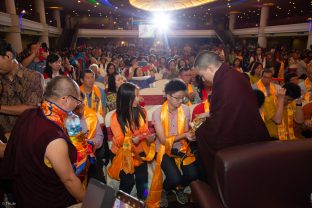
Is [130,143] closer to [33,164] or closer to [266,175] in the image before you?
[33,164]

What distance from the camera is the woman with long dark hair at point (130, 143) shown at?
8.14ft

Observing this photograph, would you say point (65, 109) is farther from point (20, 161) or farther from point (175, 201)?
point (175, 201)

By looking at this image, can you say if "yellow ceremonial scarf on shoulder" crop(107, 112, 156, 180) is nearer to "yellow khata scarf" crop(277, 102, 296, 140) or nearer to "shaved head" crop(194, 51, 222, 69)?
"shaved head" crop(194, 51, 222, 69)

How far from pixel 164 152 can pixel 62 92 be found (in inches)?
54.4

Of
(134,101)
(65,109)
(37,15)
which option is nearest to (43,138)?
(65,109)

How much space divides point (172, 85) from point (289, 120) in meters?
1.52

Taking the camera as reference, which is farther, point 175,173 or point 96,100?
point 96,100

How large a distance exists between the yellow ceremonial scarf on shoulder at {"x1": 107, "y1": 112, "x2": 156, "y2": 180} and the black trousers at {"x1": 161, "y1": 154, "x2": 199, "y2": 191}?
182 millimetres

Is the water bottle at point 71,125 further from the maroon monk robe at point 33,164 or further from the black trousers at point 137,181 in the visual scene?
the black trousers at point 137,181

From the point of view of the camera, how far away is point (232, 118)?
171cm

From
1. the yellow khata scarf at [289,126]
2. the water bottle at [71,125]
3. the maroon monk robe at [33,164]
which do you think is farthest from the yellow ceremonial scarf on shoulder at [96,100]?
the yellow khata scarf at [289,126]

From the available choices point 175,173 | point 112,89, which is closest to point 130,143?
point 175,173

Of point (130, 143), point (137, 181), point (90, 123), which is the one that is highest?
point (90, 123)

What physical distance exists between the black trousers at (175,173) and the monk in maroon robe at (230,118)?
2.38 feet
